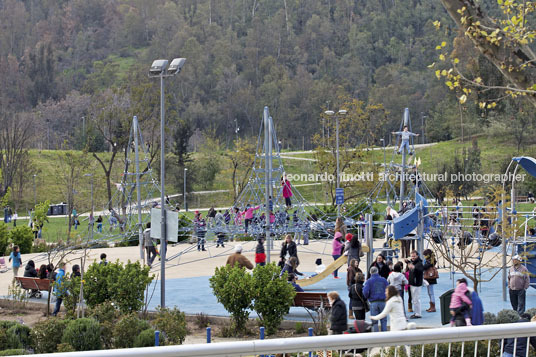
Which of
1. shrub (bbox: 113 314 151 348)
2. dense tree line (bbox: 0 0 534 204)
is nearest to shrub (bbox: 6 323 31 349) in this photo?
shrub (bbox: 113 314 151 348)

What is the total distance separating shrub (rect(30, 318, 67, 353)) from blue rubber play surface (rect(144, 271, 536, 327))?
10.3 ft

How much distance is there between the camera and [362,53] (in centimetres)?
12469

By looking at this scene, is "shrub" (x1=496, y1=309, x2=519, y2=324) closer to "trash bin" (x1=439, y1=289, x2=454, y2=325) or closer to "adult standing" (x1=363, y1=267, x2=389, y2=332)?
"trash bin" (x1=439, y1=289, x2=454, y2=325)

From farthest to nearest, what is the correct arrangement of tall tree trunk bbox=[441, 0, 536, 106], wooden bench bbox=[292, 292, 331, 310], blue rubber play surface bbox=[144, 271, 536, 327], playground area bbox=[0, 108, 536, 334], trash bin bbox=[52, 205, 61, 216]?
1. trash bin bbox=[52, 205, 61, 216]
2. playground area bbox=[0, 108, 536, 334]
3. blue rubber play surface bbox=[144, 271, 536, 327]
4. wooden bench bbox=[292, 292, 331, 310]
5. tall tree trunk bbox=[441, 0, 536, 106]

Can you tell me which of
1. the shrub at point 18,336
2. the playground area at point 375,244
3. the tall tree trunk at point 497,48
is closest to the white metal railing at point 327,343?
the tall tree trunk at point 497,48

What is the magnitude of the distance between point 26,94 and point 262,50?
138ft

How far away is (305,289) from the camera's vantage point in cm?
1795

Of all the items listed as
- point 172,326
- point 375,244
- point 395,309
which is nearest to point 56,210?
point 375,244

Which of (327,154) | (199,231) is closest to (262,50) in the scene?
(327,154)

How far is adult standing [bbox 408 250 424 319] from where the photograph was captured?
13.9m

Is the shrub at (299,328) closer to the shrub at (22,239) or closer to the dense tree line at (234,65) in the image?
the shrub at (22,239)

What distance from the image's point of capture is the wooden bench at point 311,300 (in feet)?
46.5

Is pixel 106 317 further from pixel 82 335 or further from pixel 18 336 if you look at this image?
pixel 18 336

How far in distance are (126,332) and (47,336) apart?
1.34m
